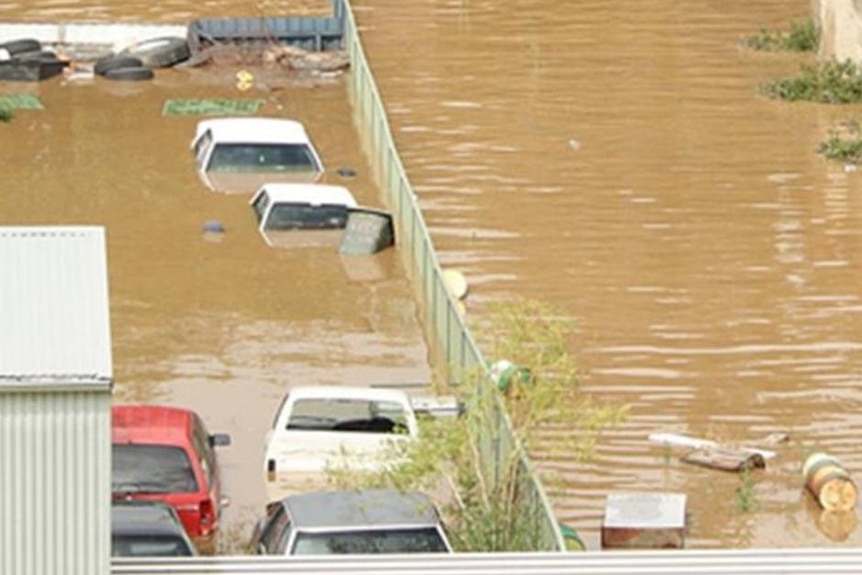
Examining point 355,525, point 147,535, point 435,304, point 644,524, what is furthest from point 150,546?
point 435,304

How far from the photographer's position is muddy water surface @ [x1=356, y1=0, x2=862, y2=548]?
962 inches

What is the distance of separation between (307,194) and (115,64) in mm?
10700

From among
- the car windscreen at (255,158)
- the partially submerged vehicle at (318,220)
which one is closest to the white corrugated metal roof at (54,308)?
the partially submerged vehicle at (318,220)

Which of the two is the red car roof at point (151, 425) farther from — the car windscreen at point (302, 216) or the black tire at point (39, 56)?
the black tire at point (39, 56)

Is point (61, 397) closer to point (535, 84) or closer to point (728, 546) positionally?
point (728, 546)

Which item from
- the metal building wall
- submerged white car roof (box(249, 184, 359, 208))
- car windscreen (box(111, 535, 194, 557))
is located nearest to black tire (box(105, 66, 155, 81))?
submerged white car roof (box(249, 184, 359, 208))

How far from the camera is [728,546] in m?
21.8

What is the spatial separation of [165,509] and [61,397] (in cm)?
583

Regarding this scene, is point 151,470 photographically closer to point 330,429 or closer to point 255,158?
point 330,429

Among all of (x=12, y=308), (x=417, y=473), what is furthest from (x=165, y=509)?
(x=12, y=308)

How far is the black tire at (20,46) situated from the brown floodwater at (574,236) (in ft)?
5.68

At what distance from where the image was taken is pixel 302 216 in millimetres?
32312

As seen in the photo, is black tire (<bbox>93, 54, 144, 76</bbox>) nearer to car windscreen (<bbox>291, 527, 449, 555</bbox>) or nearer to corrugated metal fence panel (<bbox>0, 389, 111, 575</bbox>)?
car windscreen (<bbox>291, 527, 449, 555</bbox>)

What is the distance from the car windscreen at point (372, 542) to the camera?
60.2ft
